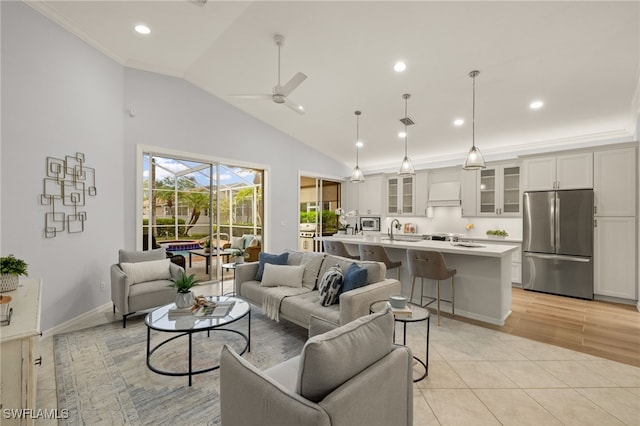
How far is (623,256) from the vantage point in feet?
14.2

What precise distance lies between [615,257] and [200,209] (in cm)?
675

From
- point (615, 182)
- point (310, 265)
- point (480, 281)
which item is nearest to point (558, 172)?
point (615, 182)

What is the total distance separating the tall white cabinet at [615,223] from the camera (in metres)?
4.25

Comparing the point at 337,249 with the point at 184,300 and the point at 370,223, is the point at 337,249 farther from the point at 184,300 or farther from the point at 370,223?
the point at 370,223

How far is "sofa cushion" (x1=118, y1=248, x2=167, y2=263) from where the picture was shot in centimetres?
376

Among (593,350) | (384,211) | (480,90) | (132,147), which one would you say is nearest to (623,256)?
(593,350)

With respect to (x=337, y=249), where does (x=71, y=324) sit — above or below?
below

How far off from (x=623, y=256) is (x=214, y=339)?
5.76m

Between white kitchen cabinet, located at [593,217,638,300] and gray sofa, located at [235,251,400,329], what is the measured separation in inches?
147

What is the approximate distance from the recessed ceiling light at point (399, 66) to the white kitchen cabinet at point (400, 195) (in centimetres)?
342

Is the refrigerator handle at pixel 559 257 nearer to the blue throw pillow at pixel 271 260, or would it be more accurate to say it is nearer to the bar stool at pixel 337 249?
the bar stool at pixel 337 249

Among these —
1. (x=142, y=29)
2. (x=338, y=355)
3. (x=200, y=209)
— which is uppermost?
(x=142, y=29)

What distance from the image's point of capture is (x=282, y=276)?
3.53 metres

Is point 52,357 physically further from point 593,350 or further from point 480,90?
point 480,90
